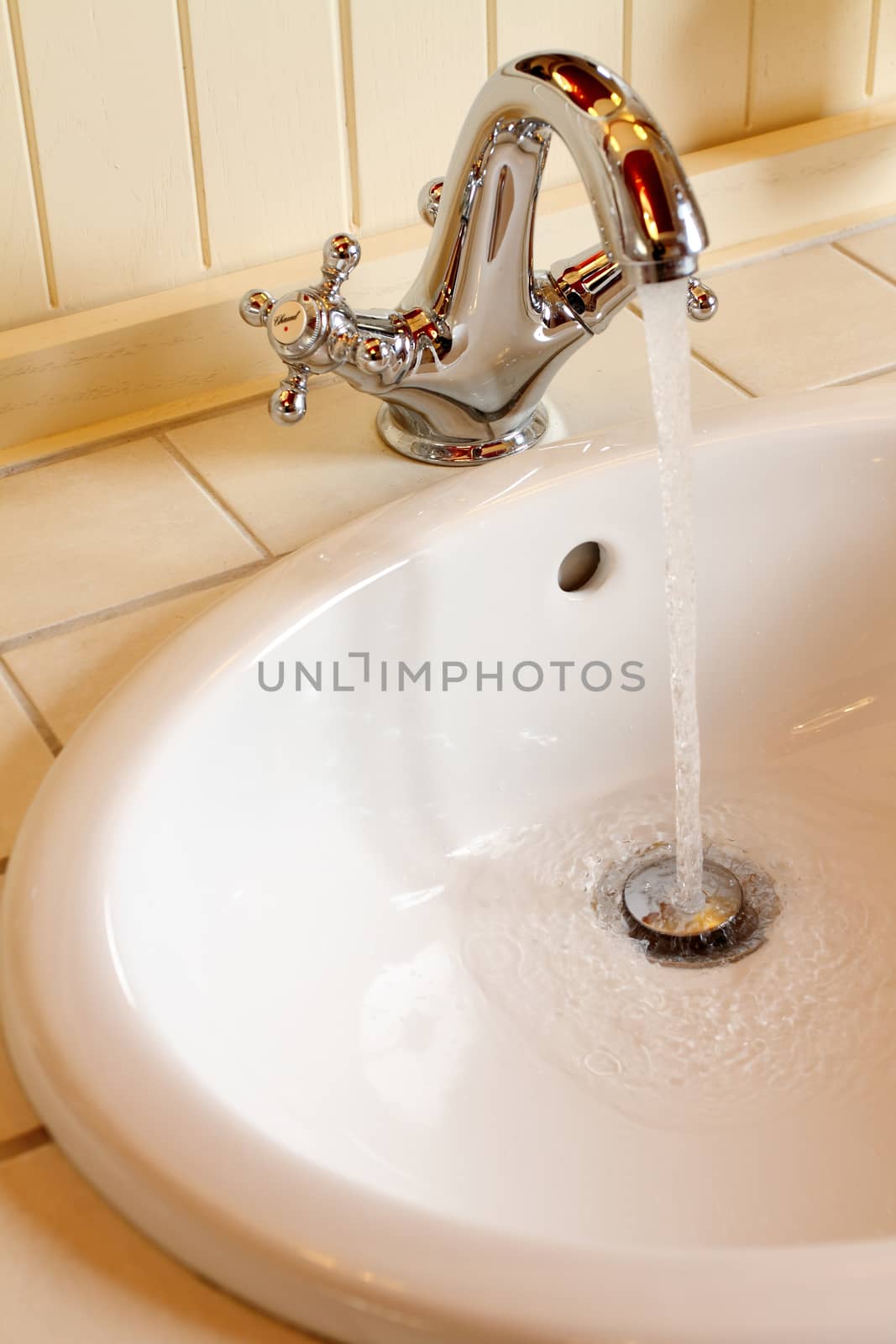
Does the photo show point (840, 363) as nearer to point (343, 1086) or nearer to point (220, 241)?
point (220, 241)

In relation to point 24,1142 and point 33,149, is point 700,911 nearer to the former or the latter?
point 24,1142

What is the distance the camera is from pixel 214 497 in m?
0.75

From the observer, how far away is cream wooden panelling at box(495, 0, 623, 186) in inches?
32.5

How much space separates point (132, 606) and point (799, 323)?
1.38ft

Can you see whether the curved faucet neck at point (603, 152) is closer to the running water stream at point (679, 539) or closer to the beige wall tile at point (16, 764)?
the running water stream at point (679, 539)

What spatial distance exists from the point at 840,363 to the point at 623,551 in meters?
0.21

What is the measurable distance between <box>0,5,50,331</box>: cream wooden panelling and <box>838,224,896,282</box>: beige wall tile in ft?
1.59

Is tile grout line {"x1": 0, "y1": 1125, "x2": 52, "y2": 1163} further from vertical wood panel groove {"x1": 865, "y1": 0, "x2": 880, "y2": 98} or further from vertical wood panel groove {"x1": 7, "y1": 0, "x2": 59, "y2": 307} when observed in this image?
vertical wood panel groove {"x1": 865, "y1": 0, "x2": 880, "y2": 98}

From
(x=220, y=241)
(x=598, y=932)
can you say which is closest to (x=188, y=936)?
(x=598, y=932)

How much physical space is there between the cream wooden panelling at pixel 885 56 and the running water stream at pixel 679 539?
45 centimetres

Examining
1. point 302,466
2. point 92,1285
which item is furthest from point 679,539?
point 92,1285

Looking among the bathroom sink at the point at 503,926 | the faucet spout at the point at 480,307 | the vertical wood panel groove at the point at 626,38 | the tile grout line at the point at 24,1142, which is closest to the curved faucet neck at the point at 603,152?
the faucet spout at the point at 480,307

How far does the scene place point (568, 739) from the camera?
Result: 2.28 ft

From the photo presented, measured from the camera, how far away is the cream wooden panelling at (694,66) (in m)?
0.87
